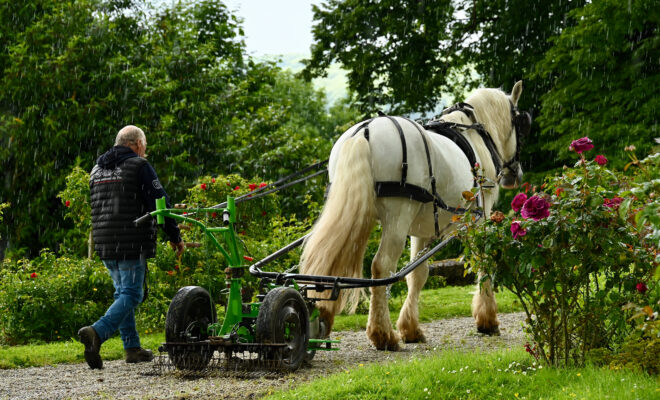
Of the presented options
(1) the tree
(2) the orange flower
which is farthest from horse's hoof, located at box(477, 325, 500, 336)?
(1) the tree

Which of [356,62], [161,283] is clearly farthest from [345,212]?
→ [356,62]

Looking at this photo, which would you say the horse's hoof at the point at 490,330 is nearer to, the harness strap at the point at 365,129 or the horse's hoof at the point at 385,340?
the horse's hoof at the point at 385,340

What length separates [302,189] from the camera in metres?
17.1

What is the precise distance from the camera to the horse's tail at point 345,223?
6.08 metres

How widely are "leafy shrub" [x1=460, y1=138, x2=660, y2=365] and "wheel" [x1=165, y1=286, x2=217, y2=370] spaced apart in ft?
7.12

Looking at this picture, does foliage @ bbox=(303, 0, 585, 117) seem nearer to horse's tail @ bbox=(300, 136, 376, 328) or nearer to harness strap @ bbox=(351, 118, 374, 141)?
harness strap @ bbox=(351, 118, 374, 141)

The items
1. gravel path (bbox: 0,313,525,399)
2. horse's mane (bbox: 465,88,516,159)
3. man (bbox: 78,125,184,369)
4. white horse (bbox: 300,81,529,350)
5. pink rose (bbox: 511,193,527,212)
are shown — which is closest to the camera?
pink rose (bbox: 511,193,527,212)

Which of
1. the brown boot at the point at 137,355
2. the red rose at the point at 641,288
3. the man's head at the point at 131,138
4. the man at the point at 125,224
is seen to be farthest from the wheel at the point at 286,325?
the red rose at the point at 641,288

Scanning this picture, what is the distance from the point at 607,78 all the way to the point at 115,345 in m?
11.6

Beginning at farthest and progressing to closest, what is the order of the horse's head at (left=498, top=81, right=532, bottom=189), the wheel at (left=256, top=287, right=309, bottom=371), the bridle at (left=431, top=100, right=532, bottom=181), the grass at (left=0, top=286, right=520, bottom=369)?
the horse's head at (left=498, top=81, right=532, bottom=189)
the bridle at (left=431, top=100, right=532, bottom=181)
the grass at (left=0, top=286, right=520, bottom=369)
the wheel at (left=256, top=287, right=309, bottom=371)

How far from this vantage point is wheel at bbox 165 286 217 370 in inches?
219

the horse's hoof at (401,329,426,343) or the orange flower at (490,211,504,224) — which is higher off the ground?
the orange flower at (490,211,504,224)

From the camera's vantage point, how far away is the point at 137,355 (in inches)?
259

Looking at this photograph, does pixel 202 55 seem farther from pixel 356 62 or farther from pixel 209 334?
pixel 209 334
